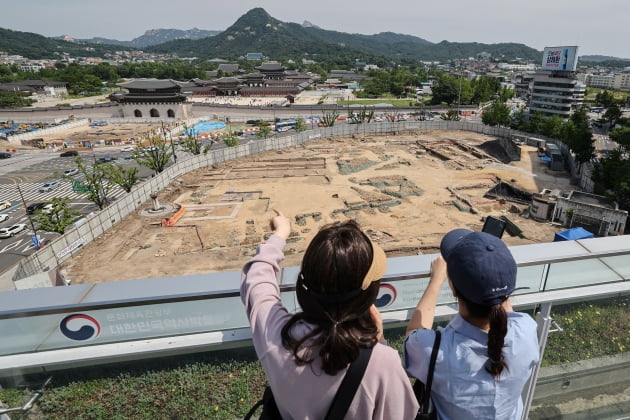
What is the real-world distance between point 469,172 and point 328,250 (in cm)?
2968

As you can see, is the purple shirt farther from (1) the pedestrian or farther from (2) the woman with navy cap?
(2) the woman with navy cap

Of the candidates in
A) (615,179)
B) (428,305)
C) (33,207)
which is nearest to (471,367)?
(428,305)

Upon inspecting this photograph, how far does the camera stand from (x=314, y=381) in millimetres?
1271

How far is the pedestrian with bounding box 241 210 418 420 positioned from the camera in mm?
1250

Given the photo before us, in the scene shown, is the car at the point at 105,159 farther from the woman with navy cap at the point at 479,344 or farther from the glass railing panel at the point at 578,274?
the woman with navy cap at the point at 479,344

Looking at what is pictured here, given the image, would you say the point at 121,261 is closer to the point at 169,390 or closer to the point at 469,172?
the point at 169,390

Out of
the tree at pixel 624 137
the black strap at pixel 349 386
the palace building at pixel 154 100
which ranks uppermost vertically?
the black strap at pixel 349 386

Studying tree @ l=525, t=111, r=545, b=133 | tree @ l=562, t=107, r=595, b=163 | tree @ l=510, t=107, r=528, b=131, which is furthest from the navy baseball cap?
tree @ l=510, t=107, r=528, b=131

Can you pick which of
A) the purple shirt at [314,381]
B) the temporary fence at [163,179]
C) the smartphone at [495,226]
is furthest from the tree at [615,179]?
the purple shirt at [314,381]

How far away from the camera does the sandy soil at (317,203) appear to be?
1681cm

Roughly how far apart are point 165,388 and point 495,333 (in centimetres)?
199

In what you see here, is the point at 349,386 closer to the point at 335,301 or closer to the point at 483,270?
the point at 335,301

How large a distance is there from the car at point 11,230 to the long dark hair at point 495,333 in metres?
25.3

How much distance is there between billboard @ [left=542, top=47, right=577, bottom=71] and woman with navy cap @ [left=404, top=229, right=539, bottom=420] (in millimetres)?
60588
